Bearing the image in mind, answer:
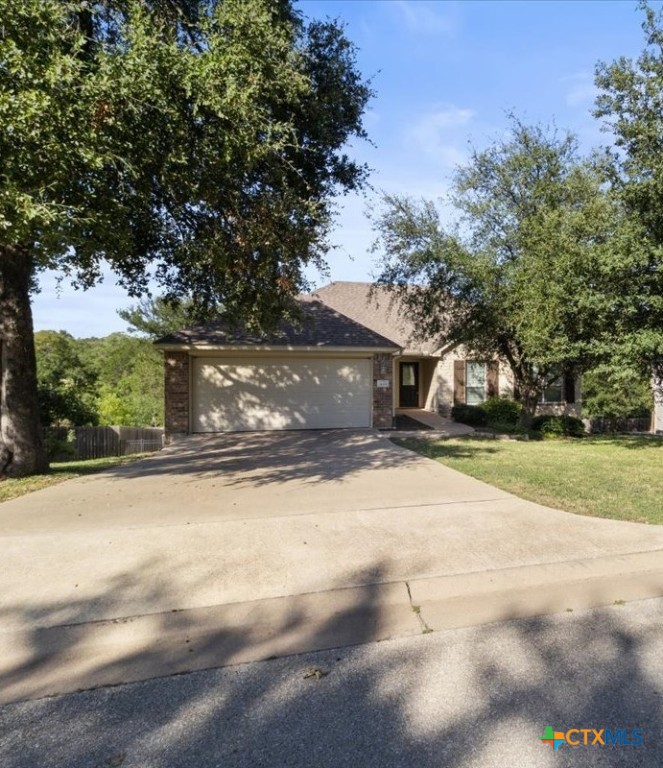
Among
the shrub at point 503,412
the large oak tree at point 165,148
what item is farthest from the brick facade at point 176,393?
the shrub at point 503,412

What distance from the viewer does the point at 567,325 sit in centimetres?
1224

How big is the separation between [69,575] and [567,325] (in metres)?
11.7

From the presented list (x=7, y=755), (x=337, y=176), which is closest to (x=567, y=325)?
(x=337, y=176)

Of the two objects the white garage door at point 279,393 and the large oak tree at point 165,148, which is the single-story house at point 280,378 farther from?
the large oak tree at point 165,148

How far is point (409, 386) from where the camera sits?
22.1 meters

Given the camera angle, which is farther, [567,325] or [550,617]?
[567,325]

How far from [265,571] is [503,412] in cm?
1564

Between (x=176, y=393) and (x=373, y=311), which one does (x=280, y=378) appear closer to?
(x=176, y=393)

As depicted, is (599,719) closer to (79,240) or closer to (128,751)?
(128,751)

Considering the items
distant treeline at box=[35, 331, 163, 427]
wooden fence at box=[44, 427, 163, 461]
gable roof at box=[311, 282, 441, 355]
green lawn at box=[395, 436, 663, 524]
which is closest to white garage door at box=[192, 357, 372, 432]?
wooden fence at box=[44, 427, 163, 461]

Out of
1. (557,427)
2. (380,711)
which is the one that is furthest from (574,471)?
Answer: (557,427)

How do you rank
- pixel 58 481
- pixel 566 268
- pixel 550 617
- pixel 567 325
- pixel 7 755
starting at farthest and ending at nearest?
pixel 567 325 → pixel 566 268 → pixel 58 481 → pixel 550 617 → pixel 7 755

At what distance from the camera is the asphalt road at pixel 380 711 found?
2217mm

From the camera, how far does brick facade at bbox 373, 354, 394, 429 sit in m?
15.5
